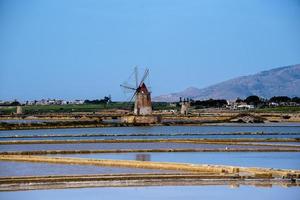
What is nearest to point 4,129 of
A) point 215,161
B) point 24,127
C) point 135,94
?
point 24,127

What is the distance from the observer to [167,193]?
18000mm

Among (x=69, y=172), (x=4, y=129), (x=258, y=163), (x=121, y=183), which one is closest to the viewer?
(x=121, y=183)

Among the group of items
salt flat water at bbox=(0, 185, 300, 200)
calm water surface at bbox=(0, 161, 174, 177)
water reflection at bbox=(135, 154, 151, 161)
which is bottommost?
salt flat water at bbox=(0, 185, 300, 200)

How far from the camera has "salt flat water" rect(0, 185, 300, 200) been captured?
56.7ft

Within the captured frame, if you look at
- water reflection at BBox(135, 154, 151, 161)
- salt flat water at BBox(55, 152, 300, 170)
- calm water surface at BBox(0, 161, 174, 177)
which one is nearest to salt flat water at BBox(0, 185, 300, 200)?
calm water surface at BBox(0, 161, 174, 177)

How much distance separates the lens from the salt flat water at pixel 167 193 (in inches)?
681

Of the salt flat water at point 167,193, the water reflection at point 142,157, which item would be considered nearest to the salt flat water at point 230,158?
the water reflection at point 142,157

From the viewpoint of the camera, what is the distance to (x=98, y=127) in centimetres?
6656

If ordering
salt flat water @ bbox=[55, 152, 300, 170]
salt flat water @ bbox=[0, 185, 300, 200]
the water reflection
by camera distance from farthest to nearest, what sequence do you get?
the water reflection → salt flat water @ bbox=[55, 152, 300, 170] → salt flat water @ bbox=[0, 185, 300, 200]

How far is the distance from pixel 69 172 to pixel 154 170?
2.54 metres

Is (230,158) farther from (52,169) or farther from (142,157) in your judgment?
(52,169)

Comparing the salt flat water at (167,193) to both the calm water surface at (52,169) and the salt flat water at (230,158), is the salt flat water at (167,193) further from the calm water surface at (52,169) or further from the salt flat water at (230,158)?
the salt flat water at (230,158)

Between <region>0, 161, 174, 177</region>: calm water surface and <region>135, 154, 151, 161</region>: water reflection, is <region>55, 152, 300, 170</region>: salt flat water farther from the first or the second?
<region>0, 161, 174, 177</region>: calm water surface

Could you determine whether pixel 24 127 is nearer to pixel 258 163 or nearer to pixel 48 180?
pixel 258 163
